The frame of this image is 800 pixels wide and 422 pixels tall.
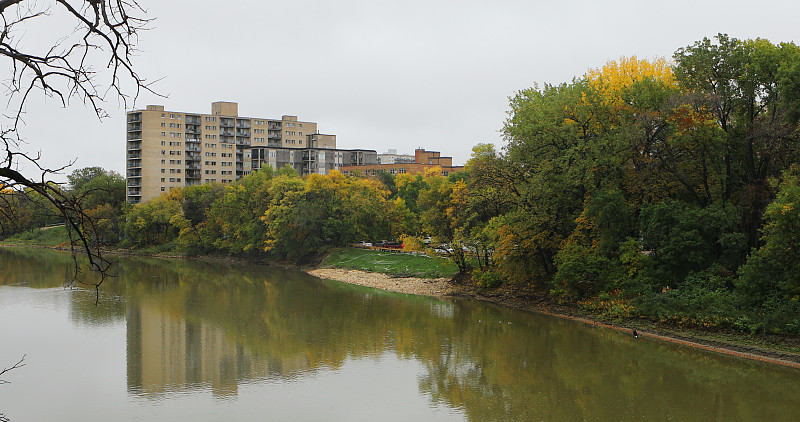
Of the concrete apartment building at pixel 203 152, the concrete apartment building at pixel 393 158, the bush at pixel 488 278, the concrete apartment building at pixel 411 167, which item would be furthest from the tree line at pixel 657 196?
the concrete apartment building at pixel 393 158

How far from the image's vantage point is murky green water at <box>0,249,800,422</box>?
760 inches

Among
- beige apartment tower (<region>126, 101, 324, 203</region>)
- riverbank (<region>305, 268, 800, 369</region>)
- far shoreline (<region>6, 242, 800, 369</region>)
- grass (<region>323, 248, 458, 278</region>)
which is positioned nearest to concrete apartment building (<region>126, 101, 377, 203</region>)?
beige apartment tower (<region>126, 101, 324, 203</region>)

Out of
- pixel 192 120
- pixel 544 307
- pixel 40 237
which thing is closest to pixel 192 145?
pixel 192 120

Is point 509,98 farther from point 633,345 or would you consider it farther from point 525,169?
point 633,345

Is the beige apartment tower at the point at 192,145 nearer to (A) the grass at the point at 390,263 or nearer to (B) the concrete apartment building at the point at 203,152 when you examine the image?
(B) the concrete apartment building at the point at 203,152

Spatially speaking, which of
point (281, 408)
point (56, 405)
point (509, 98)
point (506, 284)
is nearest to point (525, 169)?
point (509, 98)

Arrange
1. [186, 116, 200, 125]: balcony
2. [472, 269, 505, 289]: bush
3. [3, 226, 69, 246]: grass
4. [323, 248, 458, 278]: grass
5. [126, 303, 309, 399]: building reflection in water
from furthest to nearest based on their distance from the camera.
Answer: [186, 116, 200, 125]: balcony
[3, 226, 69, 246]: grass
[323, 248, 458, 278]: grass
[472, 269, 505, 289]: bush
[126, 303, 309, 399]: building reflection in water

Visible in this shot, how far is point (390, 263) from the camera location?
2216 inches

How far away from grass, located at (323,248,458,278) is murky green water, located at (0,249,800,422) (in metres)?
10.1

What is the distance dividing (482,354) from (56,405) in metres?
15.2

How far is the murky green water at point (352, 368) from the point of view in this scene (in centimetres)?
1930

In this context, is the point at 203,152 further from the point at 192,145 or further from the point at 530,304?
the point at 530,304

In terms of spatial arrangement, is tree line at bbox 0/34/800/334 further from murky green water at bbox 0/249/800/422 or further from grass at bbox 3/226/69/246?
grass at bbox 3/226/69/246

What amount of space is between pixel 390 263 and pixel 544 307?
2161 centimetres
